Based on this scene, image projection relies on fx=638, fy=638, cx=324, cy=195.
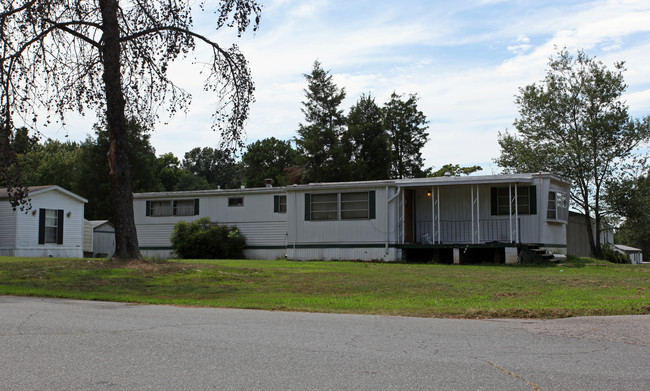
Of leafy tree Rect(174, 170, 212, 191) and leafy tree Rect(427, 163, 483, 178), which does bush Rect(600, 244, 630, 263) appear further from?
leafy tree Rect(174, 170, 212, 191)

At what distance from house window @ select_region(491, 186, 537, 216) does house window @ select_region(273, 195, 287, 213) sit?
864cm

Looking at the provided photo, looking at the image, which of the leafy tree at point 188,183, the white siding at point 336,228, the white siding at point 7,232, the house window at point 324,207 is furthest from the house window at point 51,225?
the leafy tree at point 188,183

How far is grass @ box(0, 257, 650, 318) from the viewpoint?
1028cm

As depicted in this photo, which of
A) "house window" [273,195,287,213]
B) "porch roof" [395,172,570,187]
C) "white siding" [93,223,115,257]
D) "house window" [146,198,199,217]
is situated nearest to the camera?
"porch roof" [395,172,570,187]

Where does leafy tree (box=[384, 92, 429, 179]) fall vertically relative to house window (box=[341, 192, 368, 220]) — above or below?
above

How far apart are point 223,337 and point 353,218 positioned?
17.4 metres

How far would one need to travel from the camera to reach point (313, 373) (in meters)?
5.57

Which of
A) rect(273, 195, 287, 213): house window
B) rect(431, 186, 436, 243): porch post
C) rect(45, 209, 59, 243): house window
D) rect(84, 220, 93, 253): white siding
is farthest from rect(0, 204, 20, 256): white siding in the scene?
rect(431, 186, 436, 243): porch post

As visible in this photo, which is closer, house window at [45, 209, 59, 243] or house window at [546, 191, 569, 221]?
house window at [546, 191, 569, 221]

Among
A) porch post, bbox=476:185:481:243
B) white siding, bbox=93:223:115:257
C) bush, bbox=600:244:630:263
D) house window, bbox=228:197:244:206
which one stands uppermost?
house window, bbox=228:197:244:206

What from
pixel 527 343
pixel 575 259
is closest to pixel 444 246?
pixel 575 259

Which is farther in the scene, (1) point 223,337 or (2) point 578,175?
(2) point 578,175

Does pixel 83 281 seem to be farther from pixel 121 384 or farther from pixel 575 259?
pixel 575 259

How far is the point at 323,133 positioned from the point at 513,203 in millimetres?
25841
